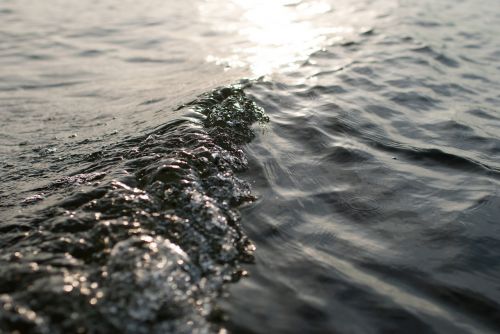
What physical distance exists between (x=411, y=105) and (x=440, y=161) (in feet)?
5.77

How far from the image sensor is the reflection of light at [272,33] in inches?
324

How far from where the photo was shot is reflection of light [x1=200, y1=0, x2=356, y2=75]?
8.22 m

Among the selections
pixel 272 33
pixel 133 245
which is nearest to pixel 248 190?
pixel 133 245

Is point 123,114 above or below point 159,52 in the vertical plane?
below

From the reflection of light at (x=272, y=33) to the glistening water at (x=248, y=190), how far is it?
0.13 meters

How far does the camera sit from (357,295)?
280cm

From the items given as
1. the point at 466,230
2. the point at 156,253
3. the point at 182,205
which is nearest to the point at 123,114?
the point at 182,205

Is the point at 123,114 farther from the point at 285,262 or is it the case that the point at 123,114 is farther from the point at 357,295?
the point at 357,295

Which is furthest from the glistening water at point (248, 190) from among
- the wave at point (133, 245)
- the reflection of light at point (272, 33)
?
the reflection of light at point (272, 33)

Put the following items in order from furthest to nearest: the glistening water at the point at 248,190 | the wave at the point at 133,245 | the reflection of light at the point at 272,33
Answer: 1. the reflection of light at the point at 272,33
2. the glistening water at the point at 248,190
3. the wave at the point at 133,245

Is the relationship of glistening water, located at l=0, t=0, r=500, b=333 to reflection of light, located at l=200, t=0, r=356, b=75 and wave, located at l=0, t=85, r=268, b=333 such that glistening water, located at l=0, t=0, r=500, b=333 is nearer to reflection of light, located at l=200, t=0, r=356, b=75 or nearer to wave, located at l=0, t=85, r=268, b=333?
wave, located at l=0, t=85, r=268, b=333

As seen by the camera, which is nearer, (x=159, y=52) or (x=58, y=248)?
(x=58, y=248)

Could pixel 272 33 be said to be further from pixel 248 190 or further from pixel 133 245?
pixel 133 245

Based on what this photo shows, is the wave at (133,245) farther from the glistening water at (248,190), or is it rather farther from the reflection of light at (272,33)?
the reflection of light at (272,33)
